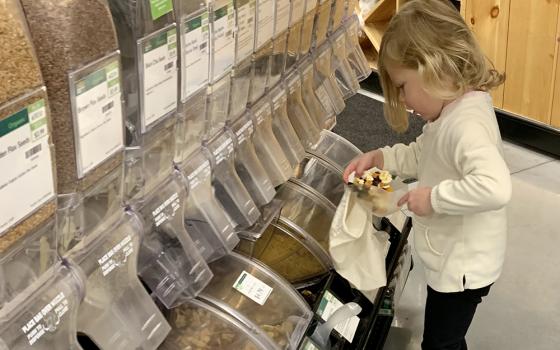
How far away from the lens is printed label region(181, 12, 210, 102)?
36.3 inches

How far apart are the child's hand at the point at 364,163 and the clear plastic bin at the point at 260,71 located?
1.74ft

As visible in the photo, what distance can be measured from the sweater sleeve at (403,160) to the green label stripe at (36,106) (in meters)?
1.36

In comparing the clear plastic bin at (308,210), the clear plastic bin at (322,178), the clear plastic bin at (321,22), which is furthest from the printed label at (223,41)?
the clear plastic bin at (322,178)

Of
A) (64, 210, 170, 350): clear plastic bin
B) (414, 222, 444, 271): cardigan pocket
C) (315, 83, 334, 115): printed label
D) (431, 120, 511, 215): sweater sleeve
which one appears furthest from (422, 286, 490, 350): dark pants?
(64, 210, 170, 350): clear plastic bin

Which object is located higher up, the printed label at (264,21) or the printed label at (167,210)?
the printed label at (264,21)

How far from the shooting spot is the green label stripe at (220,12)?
3.24 ft

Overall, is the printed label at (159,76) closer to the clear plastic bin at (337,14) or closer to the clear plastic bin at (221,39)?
the clear plastic bin at (221,39)

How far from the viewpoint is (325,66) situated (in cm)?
166

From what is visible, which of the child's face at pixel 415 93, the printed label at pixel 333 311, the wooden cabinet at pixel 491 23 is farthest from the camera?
the wooden cabinet at pixel 491 23

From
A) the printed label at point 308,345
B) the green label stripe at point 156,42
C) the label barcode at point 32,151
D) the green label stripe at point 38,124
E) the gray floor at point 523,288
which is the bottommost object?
the gray floor at point 523,288

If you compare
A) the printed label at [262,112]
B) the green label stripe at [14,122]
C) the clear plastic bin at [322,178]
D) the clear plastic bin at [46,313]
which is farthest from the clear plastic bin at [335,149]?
the green label stripe at [14,122]

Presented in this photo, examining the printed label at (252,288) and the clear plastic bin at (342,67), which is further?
the clear plastic bin at (342,67)

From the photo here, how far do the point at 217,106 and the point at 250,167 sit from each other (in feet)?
0.64

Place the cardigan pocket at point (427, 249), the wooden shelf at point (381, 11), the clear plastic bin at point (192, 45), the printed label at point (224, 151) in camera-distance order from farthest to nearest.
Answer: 1. the wooden shelf at point (381, 11)
2. the cardigan pocket at point (427, 249)
3. the printed label at point (224, 151)
4. the clear plastic bin at point (192, 45)
